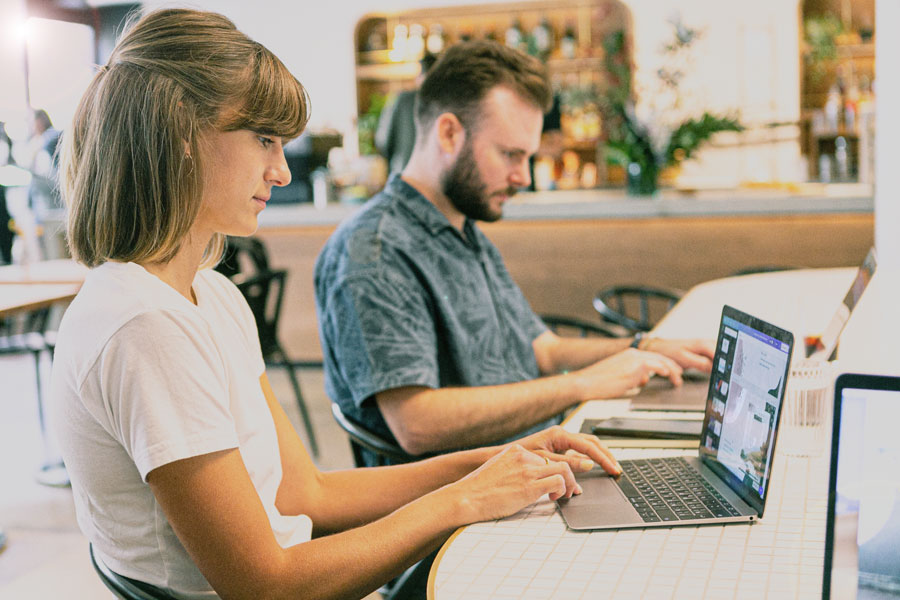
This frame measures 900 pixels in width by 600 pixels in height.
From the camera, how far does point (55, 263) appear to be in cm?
441

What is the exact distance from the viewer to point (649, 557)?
107 cm

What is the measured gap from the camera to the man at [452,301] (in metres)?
1.80

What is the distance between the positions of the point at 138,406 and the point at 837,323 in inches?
44.3

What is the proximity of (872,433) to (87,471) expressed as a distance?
0.89 metres

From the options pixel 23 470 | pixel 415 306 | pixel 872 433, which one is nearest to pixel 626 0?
pixel 23 470

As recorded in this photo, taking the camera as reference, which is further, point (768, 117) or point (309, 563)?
point (768, 117)

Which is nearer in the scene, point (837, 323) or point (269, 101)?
point (269, 101)

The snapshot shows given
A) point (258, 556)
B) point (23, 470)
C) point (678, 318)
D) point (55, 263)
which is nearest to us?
point (258, 556)

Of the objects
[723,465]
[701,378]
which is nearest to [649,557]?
[723,465]

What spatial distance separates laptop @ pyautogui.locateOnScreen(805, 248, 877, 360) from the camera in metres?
1.52

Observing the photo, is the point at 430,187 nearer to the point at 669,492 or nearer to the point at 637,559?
the point at 669,492

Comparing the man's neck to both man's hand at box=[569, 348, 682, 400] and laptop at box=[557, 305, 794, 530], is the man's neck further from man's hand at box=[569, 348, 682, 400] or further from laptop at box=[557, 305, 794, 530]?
laptop at box=[557, 305, 794, 530]

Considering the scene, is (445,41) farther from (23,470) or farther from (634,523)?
(634,523)

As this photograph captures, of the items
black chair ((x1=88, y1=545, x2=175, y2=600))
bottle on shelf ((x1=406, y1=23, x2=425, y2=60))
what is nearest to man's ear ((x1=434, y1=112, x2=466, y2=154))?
black chair ((x1=88, y1=545, x2=175, y2=600))
